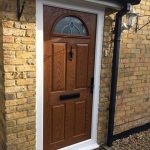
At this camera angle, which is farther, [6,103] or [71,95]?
[71,95]

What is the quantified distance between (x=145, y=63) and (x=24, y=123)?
2.93m

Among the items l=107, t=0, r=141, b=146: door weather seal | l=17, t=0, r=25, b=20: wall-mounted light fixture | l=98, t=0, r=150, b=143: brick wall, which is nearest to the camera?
l=17, t=0, r=25, b=20: wall-mounted light fixture

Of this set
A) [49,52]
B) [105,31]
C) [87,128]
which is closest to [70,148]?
[87,128]

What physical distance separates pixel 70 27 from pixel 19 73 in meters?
1.17

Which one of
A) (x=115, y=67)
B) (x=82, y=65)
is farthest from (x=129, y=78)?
(x=82, y=65)

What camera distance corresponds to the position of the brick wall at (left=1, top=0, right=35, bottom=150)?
9.16 ft

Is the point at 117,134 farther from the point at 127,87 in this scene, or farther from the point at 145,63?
the point at 145,63

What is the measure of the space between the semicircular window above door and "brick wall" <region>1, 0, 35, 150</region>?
52 centimetres

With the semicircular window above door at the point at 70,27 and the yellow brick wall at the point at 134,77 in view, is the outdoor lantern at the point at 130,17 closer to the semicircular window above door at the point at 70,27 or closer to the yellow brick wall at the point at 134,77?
the yellow brick wall at the point at 134,77

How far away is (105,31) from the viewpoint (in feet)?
12.4

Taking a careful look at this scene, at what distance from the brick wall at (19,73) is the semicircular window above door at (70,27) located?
20.4 inches

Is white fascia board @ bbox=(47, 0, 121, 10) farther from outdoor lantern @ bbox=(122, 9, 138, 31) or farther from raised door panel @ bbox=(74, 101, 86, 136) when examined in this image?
raised door panel @ bbox=(74, 101, 86, 136)

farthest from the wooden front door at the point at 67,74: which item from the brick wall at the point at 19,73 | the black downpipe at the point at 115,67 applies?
the black downpipe at the point at 115,67

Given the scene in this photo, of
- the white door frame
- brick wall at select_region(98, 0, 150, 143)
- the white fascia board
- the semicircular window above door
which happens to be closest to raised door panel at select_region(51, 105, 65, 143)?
the white door frame
